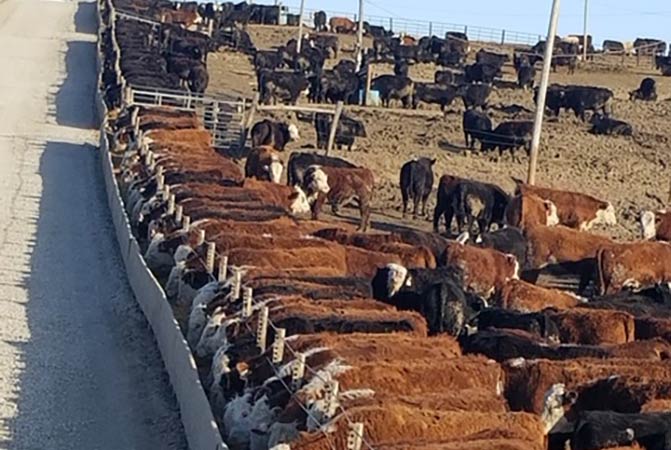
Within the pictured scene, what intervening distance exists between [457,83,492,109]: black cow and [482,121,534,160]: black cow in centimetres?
1014

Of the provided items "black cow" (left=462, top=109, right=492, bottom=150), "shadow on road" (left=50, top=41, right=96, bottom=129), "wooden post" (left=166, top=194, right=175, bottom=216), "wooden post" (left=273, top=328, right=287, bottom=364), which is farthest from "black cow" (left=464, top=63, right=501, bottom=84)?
"wooden post" (left=273, top=328, right=287, bottom=364)

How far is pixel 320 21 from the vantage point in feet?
276

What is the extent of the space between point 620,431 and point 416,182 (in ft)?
51.8

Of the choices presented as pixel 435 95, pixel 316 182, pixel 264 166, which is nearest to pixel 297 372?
pixel 316 182

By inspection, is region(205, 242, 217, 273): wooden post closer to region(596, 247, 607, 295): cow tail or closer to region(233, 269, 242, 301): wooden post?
region(233, 269, 242, 301): wooden post

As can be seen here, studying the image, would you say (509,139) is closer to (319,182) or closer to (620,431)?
(319,182)

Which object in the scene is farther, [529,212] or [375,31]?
[375,31]

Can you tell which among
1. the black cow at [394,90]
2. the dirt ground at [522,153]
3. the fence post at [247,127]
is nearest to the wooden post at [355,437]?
the dirt ground at [522,153]

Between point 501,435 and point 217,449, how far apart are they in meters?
2.51

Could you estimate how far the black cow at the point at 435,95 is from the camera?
48.4 meters

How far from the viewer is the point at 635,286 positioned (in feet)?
70.9

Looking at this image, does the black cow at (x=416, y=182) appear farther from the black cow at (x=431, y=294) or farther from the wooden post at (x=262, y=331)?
the wooden post at (x=262, y=331)

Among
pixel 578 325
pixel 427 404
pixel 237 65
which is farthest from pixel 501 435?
pixel 237 65

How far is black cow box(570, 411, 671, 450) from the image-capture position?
12227mm
